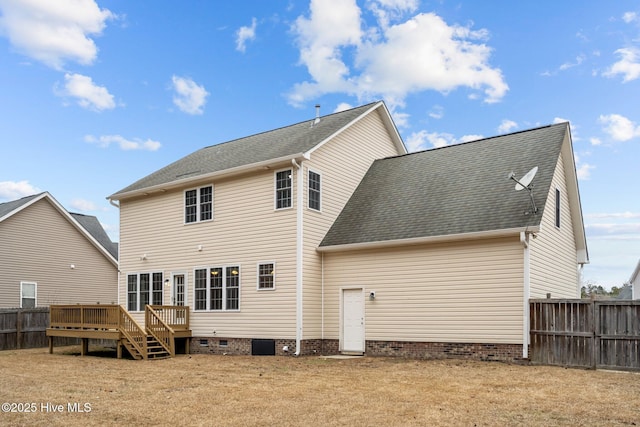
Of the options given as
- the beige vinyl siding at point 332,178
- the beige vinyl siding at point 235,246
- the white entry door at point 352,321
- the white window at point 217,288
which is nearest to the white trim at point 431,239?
the beige vinyl siding at point 332,178

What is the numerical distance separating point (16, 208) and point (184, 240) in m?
10.5

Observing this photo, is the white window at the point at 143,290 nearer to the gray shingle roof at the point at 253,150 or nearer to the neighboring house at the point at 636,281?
the gray shingle roof at the point at 253,150

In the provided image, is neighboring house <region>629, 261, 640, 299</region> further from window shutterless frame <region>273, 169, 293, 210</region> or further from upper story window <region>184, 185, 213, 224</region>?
upper story window <region>184, 185, 213, 224</region>

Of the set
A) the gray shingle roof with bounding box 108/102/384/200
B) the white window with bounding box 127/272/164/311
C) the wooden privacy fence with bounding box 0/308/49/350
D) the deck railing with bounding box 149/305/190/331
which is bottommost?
the wooden privacy fence with bounding box 0/308/49/350

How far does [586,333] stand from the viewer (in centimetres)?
1270

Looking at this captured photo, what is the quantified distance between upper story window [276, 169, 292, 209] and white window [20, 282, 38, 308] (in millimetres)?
14777

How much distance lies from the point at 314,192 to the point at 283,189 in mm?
974

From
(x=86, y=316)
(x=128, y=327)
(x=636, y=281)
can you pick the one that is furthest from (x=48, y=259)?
(x=636, y=281)

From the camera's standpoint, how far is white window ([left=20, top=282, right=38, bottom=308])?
25.1 metres

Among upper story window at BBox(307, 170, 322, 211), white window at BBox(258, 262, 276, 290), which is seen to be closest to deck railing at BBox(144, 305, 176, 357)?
white window at BBox(258, 262, 276, 290)

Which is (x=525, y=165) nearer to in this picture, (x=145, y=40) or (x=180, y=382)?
(x=180, y=382)

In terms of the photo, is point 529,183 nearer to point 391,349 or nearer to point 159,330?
point 391,349

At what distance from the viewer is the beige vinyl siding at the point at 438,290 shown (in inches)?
545

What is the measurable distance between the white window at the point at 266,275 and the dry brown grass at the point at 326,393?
9.48 ft
